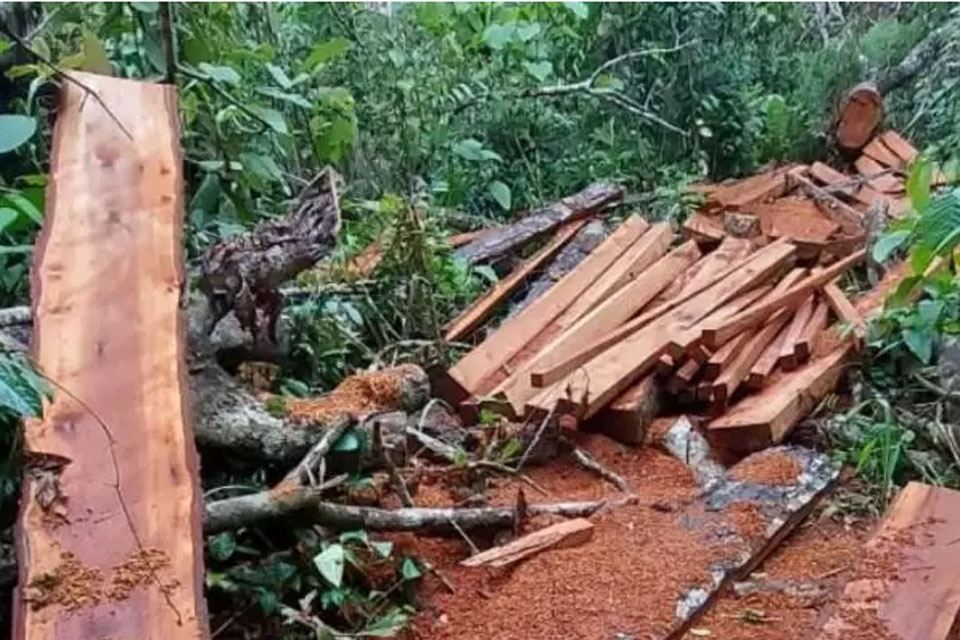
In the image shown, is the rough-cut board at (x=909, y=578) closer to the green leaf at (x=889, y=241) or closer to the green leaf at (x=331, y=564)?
the green leaf at (x=889, y=241)

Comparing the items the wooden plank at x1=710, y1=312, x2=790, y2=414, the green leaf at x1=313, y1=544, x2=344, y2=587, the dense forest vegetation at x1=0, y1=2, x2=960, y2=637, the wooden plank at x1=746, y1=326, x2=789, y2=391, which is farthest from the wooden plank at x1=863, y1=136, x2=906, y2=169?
the green leaf at x1=313, y1=544, x2=344, y2=587

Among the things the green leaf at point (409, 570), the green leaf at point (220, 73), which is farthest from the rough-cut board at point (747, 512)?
the green leaf at point (220, 73)

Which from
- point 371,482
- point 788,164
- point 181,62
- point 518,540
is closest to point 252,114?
point 181,62

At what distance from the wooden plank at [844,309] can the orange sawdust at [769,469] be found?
0.52m

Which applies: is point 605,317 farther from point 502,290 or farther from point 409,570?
point 409,570

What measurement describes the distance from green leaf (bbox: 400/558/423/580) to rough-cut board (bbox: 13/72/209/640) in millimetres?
516

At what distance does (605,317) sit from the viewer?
9.73 feet

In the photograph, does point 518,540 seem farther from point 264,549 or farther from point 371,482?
point 264,549

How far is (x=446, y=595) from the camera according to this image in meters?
2.03

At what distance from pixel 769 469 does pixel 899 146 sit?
2368 mm

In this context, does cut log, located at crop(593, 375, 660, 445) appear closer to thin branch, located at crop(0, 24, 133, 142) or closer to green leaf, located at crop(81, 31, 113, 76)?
thin branch, located at crop(0, 24, 133, 142)

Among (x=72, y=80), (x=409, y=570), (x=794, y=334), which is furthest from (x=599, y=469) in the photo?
(x=72, y=80)

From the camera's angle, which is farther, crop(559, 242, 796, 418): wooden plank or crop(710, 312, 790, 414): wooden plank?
crop(710, 312, 790, 414): wooden plank

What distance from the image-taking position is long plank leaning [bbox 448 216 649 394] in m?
2.77
